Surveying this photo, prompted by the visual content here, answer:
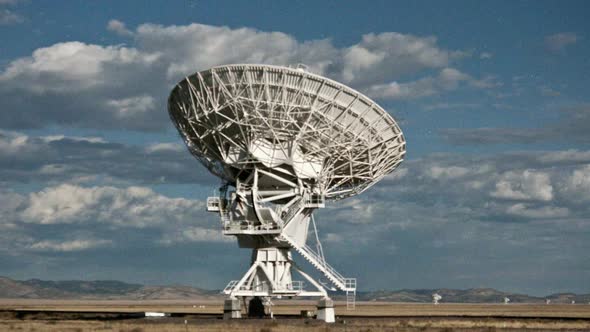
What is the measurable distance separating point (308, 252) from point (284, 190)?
3.59 metres

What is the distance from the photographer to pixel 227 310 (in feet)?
152

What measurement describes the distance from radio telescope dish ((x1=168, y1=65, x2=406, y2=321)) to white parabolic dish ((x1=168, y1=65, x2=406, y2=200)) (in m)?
0.05

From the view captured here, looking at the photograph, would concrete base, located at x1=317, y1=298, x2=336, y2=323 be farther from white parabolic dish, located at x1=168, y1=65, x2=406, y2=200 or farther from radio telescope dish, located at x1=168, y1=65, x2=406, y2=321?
white parabolic dish, located at x1=168, y1=65, x2=406, y2=200

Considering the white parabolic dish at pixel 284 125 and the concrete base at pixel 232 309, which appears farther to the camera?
the concrete base at pixel 232 309

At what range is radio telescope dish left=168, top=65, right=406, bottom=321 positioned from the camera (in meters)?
43.1

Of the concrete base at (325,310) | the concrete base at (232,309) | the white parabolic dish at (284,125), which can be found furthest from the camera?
the concrete base at (232,309)

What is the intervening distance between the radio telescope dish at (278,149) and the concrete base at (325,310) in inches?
2.1

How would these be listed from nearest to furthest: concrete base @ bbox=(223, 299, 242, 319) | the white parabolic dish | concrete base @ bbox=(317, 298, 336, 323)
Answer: the white parabolic dish < concrete base @ bbox=(317, 298, 336, 323) < concrete base @ bbox=(223, 299, 242, 319)

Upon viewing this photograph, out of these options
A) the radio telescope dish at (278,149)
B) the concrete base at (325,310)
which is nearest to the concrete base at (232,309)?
the radio telescope dish at (278,149)

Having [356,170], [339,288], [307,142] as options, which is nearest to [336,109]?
[307,142]

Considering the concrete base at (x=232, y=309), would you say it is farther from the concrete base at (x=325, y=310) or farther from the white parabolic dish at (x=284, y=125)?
the white parabolic dish at (x=284, y=125)

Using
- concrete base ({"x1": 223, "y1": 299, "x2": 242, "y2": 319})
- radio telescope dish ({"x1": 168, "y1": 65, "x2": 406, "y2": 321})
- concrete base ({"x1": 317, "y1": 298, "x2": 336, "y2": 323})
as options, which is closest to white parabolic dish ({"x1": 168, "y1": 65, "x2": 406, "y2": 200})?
radio telescope dish ({"x1": 168, "y1": 65, "x2": 406, "y2": 321})

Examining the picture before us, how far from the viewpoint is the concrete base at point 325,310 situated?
45562 mm

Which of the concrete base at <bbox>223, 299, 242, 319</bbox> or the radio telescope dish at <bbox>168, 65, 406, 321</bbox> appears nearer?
the radio telescope dish at <bbox>168, 65, 406, 321</bbox>
